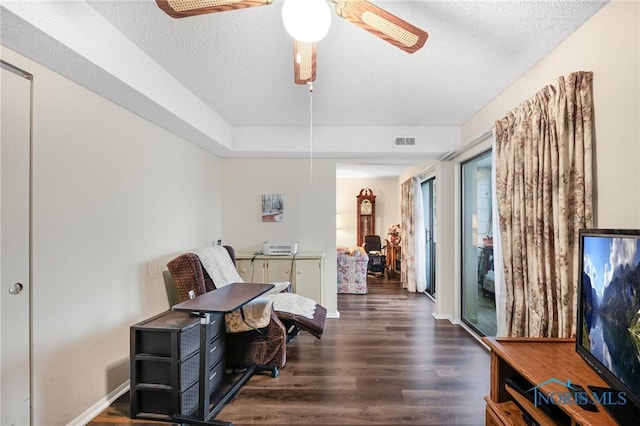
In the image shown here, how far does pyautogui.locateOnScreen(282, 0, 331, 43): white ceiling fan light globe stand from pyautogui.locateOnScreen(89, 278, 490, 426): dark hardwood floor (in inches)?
86.3

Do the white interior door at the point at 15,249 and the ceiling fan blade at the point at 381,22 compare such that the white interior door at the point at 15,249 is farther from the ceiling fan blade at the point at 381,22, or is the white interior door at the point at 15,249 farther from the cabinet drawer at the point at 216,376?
the ceiling fan blade at the point at 381,22

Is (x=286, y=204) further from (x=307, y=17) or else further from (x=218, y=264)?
(x=307, y=17)

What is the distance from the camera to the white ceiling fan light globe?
3.60 feet

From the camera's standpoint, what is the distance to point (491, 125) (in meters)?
2.69

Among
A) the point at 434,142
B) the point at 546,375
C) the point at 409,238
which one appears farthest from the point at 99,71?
the point at 409,238

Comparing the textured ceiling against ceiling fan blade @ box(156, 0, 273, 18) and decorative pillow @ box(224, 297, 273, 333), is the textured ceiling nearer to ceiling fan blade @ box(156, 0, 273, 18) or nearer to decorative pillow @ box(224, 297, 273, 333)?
ceiling fan blade @ box(156, 0, 273, 18)

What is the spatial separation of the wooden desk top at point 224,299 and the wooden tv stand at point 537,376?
1.47 m

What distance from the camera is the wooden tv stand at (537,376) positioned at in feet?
3.37

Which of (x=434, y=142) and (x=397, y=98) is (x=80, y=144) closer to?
(x=397, y=98)

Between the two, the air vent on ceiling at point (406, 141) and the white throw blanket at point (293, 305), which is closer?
the white throw blanket at point (293, 305)

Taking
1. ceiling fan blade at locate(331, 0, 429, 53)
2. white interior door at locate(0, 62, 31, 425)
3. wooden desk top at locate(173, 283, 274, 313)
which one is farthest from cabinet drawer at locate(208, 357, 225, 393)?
ceiling fan blade at locate(331, 0, 429, 53)

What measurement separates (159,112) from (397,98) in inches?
81.4

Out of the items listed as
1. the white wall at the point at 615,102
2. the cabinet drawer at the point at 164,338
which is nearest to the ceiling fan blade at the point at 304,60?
the white wall at the point at 615,102

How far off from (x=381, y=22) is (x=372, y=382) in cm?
241
